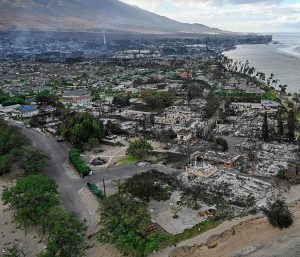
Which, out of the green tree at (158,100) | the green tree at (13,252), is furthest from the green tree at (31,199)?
the green tree at (158,100)

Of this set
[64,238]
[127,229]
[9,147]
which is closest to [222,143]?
[127,229]

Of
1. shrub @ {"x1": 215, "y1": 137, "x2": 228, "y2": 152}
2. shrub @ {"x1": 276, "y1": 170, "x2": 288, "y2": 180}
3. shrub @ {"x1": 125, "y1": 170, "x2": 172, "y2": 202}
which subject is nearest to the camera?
shrub @ {"x1": 125, "y1": 170, "x2": 172, "y2": 202}

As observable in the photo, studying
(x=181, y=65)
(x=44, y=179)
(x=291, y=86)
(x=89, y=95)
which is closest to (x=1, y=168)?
(x=44, y=179)

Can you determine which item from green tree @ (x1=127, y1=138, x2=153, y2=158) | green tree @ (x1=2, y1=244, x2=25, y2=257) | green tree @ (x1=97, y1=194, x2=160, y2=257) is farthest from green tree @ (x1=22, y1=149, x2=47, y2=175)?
green tree @ (x1=97, y1=194, x2=160, y2=257)

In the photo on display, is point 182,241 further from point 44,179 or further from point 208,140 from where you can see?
point 208,140

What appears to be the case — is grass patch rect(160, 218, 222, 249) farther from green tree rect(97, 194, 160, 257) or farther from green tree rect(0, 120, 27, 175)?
green tree rect(0, 120, 27, 175)
